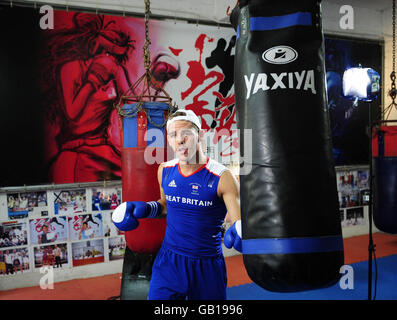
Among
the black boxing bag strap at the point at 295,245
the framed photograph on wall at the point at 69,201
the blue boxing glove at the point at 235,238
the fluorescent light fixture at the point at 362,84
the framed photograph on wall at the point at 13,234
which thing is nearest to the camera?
the black boxing bag strap at the point at 295,245

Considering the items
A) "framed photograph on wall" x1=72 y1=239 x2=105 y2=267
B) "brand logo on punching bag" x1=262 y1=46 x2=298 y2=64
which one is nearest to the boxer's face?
"brand logo on punching bag" x1=262 y1=46 x2=298 y2=64

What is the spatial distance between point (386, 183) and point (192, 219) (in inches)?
127

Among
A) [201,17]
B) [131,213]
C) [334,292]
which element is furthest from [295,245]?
[201,17]

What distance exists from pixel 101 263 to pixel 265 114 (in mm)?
3479

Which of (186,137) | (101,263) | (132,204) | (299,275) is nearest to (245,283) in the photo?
(101,263)

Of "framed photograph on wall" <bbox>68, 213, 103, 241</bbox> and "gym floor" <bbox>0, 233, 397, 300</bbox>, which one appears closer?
"gym floor" <bbox>0, 233, 397, 300</bbox>

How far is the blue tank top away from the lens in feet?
7.13

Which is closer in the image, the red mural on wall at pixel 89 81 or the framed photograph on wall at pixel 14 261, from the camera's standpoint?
the framed photograph on wall at pixel 14 261

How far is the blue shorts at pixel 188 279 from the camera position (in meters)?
2.10

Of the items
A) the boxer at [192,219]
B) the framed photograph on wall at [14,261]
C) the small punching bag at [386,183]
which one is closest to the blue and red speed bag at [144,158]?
the boxer at [192,219]

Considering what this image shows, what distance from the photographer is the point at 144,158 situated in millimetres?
2605

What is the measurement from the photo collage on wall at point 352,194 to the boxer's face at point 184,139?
4033mm

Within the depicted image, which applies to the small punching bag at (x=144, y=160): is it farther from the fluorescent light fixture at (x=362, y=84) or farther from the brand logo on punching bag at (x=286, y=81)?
the fluorescent light fixture at (x=362, y=84)

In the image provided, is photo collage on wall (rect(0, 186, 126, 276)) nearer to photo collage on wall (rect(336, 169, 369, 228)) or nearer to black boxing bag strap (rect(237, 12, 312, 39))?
black boxing bag strap (rect(237, 12, 312, 39))
